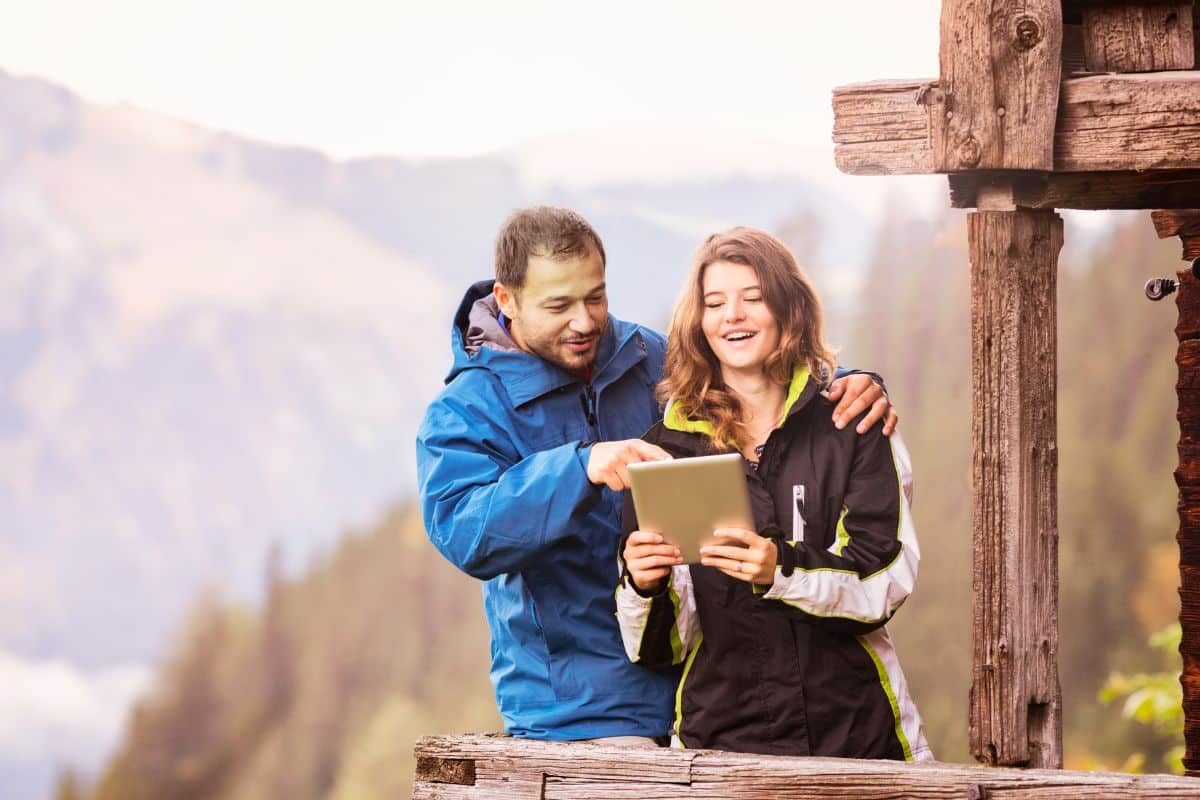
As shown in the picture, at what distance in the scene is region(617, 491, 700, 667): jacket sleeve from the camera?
10.7ft

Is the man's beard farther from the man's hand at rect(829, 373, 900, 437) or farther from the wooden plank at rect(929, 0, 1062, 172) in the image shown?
the wooden plank at rect(929, 0, 1062, 172)

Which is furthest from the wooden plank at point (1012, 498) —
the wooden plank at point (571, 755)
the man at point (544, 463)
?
the wooden plank at point (571, 755)

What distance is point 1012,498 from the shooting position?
126 inches

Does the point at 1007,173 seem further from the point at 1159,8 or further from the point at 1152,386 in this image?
the point at 1152,386

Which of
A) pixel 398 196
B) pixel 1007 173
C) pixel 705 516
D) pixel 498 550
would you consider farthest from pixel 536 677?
pixel 398 196

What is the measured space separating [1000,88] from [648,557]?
1.25 metres

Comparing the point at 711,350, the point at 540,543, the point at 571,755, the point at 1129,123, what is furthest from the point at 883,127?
the point at 571,755

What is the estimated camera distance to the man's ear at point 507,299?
360 centimetres

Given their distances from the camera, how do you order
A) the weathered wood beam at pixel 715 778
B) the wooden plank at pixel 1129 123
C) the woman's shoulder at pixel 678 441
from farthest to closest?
1. the woman's shoulder at pixel 678 441
2. the wooden plank at pixel 1129 123
3. the weathered wood beam at pixel 715 778

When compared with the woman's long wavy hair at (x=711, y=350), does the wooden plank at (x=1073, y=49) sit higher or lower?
higher

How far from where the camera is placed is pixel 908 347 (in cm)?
1099

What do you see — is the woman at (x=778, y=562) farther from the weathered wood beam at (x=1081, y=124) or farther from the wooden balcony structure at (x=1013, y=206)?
the weathered wood beam at (x=1081, y=124)

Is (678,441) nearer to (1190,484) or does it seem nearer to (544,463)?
(544,463)

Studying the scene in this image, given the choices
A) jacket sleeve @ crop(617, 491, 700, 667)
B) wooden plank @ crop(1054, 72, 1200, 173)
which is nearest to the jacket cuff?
jacket sleeve @ crop(617, 491, 700, 667)
